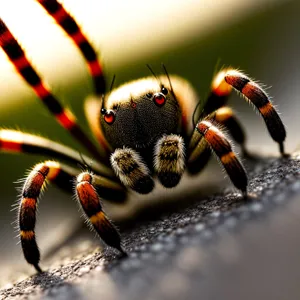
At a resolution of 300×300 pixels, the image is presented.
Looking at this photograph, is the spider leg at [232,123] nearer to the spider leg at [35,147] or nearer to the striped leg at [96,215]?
the spider leg at [35,147]

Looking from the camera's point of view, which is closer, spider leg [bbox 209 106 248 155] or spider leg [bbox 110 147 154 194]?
spider leg [bbox 110 147 154 194]

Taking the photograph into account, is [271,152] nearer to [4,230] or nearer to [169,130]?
[169,130]

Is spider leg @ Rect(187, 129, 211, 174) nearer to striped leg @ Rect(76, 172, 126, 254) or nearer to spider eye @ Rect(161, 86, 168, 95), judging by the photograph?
spider eye @ Rect(161, 86, 168, 95)

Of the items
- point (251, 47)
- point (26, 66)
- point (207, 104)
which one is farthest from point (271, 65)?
point (26, 66)

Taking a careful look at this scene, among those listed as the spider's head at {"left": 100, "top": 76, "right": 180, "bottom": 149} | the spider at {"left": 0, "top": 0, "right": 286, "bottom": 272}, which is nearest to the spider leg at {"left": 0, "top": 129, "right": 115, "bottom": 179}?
the spider at {"left": 0, "top": 0, "right": 286, "bottom": 272}

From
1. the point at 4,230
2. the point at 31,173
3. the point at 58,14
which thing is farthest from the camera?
the point at 4,230

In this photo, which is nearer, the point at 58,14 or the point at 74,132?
the point at 58,14

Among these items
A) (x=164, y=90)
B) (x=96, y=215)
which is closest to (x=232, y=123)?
(x=164, y=90)
